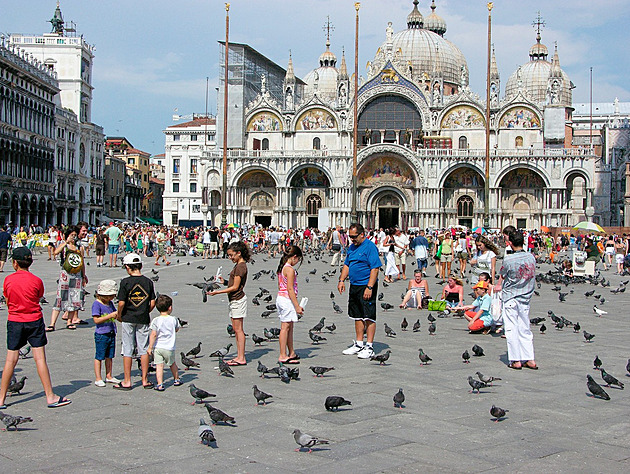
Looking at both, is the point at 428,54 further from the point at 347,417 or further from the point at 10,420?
the point at 10,420

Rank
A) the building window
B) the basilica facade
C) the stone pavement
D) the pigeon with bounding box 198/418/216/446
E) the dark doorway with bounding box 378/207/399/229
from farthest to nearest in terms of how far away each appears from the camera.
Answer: the building window, the dark doorway with bounding box 378/207/399/229, the basilica facade, the pigeon with bounding box 198/418/216/446, the stone pavement

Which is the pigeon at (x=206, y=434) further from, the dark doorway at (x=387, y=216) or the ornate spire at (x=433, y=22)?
the ornate spire at (x=433, y=22)

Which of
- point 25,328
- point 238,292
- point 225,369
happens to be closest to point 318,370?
point 225,369

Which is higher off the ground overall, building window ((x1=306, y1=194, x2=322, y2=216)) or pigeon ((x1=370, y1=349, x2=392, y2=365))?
building window ((x1=306, y1=194, x2=322, y2=216))

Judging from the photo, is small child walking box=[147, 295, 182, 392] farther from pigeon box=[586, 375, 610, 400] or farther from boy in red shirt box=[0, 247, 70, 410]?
pigeon box=[586, 375, 610, 400]

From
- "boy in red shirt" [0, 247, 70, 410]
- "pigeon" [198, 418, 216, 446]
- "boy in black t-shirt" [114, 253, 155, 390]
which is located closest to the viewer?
"pigeon" [198, 418, 216, 446]

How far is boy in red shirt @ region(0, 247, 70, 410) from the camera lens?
7.23 m

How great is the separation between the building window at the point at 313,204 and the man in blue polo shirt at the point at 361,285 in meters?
47.3

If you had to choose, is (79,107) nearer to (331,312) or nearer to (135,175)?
(135,175)

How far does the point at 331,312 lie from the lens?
14516 millimetres

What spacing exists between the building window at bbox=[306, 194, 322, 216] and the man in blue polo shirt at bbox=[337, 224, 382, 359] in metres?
47.3

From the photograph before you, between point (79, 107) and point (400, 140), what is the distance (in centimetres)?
2719

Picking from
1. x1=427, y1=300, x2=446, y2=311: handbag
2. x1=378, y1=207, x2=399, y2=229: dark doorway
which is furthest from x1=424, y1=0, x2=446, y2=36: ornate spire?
x1=427, y1=300, x2=446, y2=311: handbag

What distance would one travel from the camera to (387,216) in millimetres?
56375
